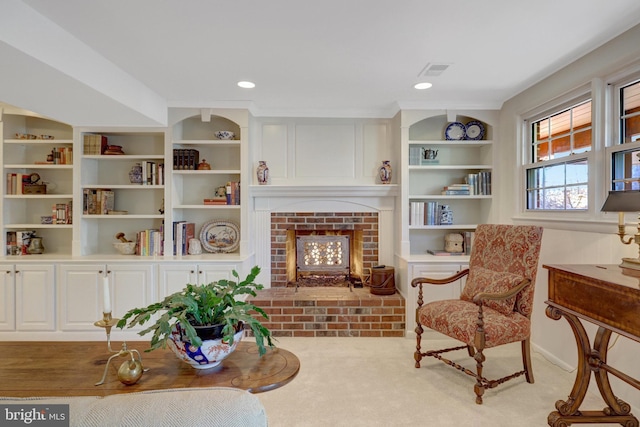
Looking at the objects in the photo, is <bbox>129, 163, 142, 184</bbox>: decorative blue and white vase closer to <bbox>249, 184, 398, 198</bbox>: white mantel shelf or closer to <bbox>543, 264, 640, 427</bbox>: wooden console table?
<bbox>249, 184, 398, 198</bbox>: white mantel shelf

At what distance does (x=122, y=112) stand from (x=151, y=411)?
9.87 feet

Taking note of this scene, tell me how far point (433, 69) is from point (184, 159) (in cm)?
263

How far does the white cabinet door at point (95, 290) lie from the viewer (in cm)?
327

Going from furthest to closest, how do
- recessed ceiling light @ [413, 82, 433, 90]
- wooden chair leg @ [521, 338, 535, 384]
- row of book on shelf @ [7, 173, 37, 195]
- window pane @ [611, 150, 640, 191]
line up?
row of book on shelf @ [7, 173, 37, 195]
recessed ceiling light @ [413, 82, 433, 90]
wooden chair leg @ [521, 338, 535, 384]
window pane @ [611, 150, 640, 191]

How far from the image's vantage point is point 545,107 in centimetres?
294

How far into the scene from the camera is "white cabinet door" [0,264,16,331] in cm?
323

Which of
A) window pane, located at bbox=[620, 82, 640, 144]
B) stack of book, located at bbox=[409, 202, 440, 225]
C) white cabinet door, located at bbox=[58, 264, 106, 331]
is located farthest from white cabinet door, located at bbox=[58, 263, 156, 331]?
window pane, located at bbox=[620, 82, 640, 144]

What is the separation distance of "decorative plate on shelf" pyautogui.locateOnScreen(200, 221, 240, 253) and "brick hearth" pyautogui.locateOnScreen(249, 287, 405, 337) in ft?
2.49

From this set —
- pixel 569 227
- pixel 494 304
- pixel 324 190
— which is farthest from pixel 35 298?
pixel 569 227

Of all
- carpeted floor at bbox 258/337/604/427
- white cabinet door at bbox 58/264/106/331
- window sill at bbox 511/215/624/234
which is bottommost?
carpeted floor at bbox 258/337/604/427

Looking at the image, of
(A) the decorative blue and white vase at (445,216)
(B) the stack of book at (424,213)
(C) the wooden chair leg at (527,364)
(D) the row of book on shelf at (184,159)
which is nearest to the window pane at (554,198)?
(A) the decorative blue and white vase at (445,216)

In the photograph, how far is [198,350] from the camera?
1.40 m

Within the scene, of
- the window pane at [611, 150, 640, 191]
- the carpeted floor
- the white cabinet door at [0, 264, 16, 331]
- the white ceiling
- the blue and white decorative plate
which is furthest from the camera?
the blue and white decorative plate

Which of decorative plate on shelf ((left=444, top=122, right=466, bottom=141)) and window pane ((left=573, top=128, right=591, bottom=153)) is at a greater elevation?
decorative plate on shelf ((left=444, top=122, right=466, bottom=141))
